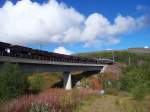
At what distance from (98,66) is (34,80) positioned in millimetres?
49891

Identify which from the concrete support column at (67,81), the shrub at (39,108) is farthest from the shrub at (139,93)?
the concrete support column at (67,81)

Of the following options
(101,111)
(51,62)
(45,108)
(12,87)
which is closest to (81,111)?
(101,111)

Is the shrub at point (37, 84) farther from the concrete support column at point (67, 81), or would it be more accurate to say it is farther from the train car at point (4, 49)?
the concrete support column at point (67, 81)

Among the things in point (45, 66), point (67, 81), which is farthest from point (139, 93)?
point (67, 81)

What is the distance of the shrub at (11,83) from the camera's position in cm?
2394

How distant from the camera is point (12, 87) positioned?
25578 mm

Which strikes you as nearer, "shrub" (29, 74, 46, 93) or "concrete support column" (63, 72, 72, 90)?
"shrub" (29, 74, 46, 93)

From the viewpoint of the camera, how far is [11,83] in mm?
25703

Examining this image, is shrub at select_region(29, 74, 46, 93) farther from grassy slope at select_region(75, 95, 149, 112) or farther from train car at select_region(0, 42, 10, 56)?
grassy slope at select_region(75, 95, 149, 112)

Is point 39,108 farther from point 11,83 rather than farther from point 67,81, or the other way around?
point 67,81

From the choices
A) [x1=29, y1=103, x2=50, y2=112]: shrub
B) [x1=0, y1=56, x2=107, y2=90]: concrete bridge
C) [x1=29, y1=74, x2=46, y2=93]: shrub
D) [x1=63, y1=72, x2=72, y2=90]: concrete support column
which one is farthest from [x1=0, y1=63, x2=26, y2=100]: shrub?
[x1=63, y1=72, x2=72, y2=90]: concrete support column

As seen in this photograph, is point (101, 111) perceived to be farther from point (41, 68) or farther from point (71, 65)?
point (71, 65)

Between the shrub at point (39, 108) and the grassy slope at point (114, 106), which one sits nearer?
the shrub at point (39, 108)

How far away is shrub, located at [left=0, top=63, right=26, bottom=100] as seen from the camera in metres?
23.9
